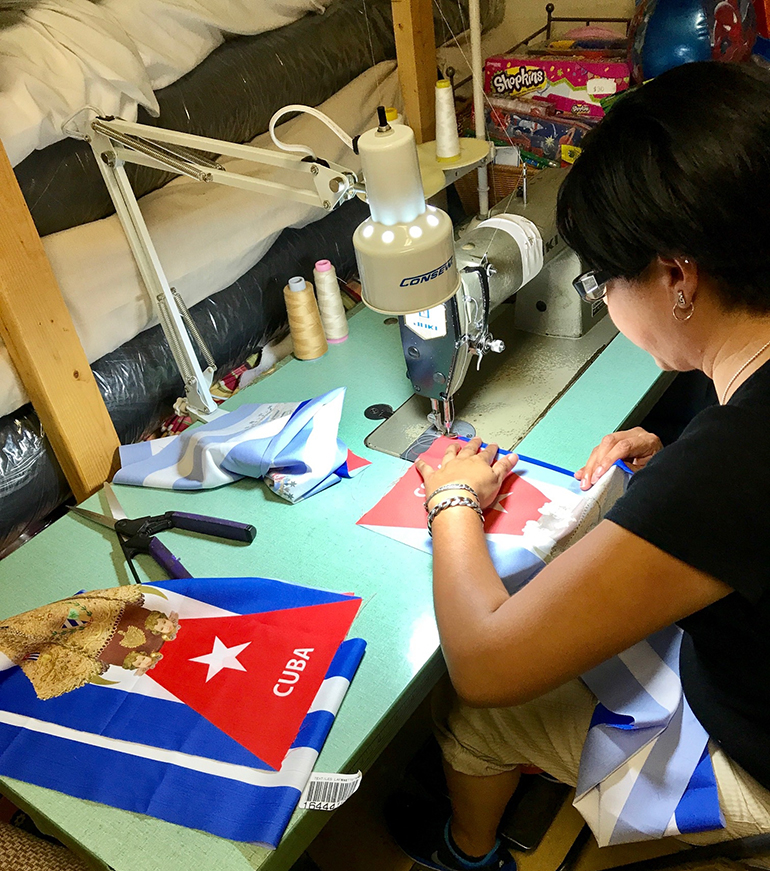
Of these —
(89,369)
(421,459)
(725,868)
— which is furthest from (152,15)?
(725,868)

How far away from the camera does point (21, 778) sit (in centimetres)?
90

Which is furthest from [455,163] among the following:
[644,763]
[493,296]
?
[644,763]

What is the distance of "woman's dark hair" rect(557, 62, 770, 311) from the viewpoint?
2.54ft

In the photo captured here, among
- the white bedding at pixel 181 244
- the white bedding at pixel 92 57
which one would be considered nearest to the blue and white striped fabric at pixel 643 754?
the white bedding at pixel 181 244

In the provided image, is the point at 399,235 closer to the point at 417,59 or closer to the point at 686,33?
the point at 417,59

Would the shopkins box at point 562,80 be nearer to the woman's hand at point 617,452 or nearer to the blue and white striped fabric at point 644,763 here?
the woman's hand at point 617,452

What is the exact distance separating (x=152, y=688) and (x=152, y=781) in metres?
0.13

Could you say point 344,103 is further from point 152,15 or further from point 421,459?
point 421,459

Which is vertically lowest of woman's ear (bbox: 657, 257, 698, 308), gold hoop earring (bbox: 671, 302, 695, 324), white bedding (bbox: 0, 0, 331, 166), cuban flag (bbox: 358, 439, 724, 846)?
cuban flag (bbox: 358, 439, 724, 846)

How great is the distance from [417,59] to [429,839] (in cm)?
169

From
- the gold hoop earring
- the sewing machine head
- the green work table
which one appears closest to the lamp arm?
the green work table

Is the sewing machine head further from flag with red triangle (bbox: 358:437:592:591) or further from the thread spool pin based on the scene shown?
the thread spool pin

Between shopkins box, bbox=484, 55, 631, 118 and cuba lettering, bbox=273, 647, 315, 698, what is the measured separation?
1571 mm

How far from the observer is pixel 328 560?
1138 mm
